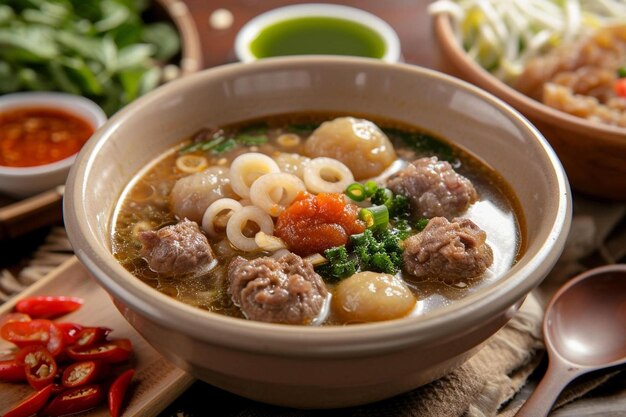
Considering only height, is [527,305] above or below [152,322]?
below

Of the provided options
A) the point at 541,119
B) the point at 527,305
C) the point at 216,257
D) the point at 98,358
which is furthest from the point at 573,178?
the point at 98,358

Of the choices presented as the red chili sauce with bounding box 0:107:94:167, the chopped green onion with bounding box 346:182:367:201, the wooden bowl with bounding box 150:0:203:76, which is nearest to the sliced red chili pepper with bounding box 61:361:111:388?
the chopped green onion with bounding box 346:182:367:201

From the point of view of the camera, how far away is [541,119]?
3998 millimetres

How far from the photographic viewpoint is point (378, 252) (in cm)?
284

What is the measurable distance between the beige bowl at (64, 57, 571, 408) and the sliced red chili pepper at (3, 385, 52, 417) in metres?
0.48

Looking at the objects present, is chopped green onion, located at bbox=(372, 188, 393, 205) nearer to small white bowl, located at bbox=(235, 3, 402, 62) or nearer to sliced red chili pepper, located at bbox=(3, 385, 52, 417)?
sliced red chili pepper, located at bbox=(3, 385, 52, 417)

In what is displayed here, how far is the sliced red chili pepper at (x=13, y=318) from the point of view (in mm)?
3021

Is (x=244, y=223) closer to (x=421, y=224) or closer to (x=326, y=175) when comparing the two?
(x=326, y=175)

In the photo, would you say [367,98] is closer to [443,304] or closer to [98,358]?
[443,304]

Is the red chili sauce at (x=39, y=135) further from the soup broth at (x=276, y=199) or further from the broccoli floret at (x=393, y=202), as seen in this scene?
the broccoli floret at (x=393, y=202)

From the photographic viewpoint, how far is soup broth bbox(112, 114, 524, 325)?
9.06 ft

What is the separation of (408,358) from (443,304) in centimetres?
51

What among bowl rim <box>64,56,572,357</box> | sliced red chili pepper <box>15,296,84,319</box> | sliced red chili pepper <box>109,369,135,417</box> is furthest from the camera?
sliced red chili pepper <box>15,296,84,319</box>

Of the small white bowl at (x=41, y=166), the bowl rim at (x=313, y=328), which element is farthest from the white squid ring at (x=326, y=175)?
the small white bowl at (x=41, y=166)
